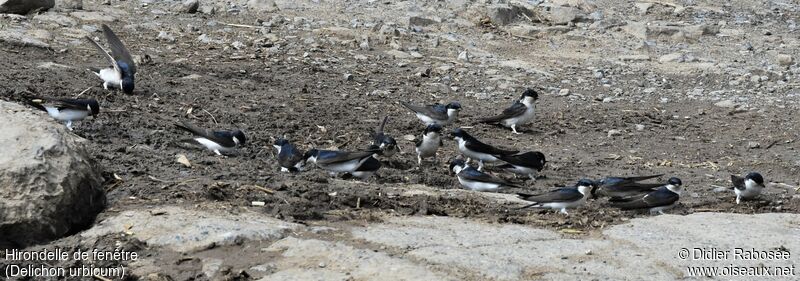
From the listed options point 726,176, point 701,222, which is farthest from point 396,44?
point 701,222

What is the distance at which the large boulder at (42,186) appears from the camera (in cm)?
596

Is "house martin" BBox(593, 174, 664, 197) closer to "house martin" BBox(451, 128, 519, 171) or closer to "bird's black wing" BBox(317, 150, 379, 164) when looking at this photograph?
"house martin" BBox(451, 128, 519, 171)

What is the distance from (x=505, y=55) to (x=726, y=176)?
175 inches

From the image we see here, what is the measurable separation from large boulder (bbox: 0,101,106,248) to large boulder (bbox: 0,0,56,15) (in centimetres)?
686

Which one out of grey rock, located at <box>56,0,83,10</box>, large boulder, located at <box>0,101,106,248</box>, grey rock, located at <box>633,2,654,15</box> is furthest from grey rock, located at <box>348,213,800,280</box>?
grey rock, located at <box>633,2,654,15</box>

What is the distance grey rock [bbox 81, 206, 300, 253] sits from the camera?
5.90m

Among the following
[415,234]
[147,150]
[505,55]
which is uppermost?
[415,234]

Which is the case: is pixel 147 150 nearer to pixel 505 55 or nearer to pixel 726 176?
pixel 726 176

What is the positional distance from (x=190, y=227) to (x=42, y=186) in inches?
31.2

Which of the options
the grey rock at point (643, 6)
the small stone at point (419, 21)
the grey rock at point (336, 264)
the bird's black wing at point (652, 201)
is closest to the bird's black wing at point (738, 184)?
the bird's black wing at point (652, 201)

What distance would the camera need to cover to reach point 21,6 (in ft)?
42.8

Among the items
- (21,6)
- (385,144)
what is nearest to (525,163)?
(385,144)

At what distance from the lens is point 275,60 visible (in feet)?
A: 41.8

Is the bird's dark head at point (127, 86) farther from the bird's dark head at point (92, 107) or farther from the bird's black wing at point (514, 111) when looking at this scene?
the bird's black wing at point (514, 111)
